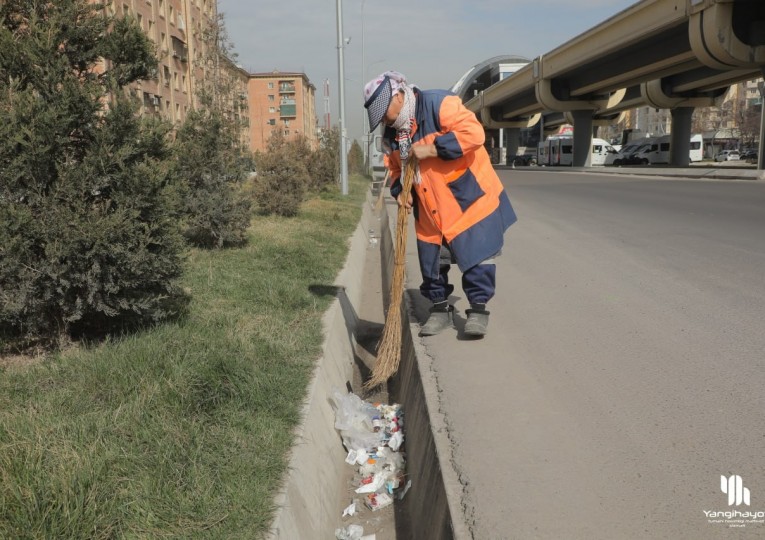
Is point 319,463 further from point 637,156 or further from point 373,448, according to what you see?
point 637,156

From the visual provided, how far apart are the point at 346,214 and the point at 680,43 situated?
71.3ft

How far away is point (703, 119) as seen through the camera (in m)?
99.9

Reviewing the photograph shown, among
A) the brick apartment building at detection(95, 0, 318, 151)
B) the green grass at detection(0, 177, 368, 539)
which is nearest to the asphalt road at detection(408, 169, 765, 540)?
the green grass at detection(0, 177, 368, 539)

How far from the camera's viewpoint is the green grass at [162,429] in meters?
2.44

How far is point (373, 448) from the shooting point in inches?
166

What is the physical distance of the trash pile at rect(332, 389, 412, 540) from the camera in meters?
3.78

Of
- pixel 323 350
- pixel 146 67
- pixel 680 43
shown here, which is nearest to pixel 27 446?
pixel 323 350

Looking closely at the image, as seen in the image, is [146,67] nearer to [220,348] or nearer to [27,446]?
[220,348]

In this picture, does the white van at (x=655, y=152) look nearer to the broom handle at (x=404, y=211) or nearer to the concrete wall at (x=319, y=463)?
the broom handle at (x=404, y=211)

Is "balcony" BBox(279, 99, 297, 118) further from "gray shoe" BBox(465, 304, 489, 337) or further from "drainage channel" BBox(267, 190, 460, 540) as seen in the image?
"gray shoe" BBox(465, 304, 489, 337)

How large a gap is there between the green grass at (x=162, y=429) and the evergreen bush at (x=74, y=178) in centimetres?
42

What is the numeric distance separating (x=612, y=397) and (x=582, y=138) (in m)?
46.6

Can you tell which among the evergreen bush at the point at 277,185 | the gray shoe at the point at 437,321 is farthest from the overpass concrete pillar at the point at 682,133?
the gray shoe at the point at 437,321

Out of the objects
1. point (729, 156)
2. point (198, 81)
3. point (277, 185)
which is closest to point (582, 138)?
point (729, 156)
